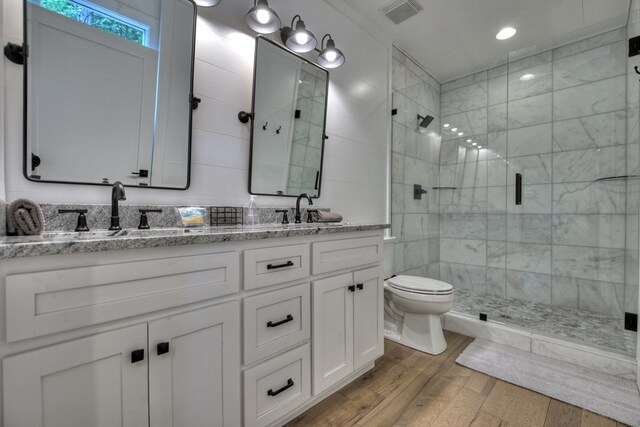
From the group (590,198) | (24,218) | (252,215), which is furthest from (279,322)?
(590,198)

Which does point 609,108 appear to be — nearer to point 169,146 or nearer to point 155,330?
point 169,146

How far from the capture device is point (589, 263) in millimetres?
2506

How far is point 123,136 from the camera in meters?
1.25

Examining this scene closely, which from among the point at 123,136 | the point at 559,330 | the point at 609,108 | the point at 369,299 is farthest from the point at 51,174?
the point at 609,108

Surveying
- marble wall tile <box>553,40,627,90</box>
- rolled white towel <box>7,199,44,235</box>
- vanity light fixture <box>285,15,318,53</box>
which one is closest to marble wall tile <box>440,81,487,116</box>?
marble wall tile <box>553,40,627,90</box>

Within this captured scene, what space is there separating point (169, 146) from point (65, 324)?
34.9 inches

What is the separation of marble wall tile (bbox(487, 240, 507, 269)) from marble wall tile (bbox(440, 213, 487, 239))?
0.41 ft

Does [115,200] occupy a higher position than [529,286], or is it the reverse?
[115,200]

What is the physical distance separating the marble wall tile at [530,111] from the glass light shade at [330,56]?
80.3 inches

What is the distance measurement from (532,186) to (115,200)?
3352 mm

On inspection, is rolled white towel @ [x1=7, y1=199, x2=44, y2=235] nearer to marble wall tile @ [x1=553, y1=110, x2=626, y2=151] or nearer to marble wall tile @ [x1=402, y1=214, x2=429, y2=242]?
marble wall tile @ [x1=402, y1=214, x2=429, y2=242]

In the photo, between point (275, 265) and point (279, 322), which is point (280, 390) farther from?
point (275, 265)

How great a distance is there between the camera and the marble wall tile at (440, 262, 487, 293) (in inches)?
121

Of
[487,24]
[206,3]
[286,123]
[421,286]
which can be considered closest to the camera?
[206,3]
